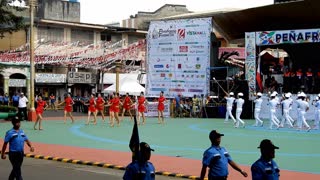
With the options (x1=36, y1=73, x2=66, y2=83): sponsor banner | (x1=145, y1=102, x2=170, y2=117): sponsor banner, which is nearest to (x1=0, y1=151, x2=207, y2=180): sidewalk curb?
(x1=145, y1=102, x2=170, y2=117): sponsor banner

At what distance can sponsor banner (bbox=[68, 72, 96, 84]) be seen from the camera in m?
54.5

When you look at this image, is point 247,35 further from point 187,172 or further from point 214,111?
point 187,172

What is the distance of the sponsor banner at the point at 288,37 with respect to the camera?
108 feet

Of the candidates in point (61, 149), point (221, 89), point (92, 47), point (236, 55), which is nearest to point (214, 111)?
point (221, 89)

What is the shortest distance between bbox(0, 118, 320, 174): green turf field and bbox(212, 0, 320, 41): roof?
33.5 feet

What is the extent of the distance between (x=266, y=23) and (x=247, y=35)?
3272 millimetres

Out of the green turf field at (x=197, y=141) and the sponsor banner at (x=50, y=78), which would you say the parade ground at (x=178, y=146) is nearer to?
the green turf field at (x=197, y=141)

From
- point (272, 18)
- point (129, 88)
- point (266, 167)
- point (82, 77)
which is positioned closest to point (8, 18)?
point (272, 18)

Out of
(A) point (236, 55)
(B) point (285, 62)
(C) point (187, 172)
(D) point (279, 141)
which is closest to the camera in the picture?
(C) point (187, 172)

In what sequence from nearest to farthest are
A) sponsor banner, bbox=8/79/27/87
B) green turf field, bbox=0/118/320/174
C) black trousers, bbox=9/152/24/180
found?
black trousers, bbox=9/152/24/180 < green turf field, bbox=0/118/320/174 < sponsor banner, bbox=8/79/27/87

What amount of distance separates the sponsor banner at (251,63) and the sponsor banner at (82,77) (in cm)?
2374

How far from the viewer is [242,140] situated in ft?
69.4

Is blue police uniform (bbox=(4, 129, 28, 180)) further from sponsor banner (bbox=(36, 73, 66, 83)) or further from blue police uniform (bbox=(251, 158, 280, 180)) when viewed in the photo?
sponsor banner (bbox=(36, 73, 66, 83))

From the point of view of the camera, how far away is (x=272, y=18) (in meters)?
36.9
